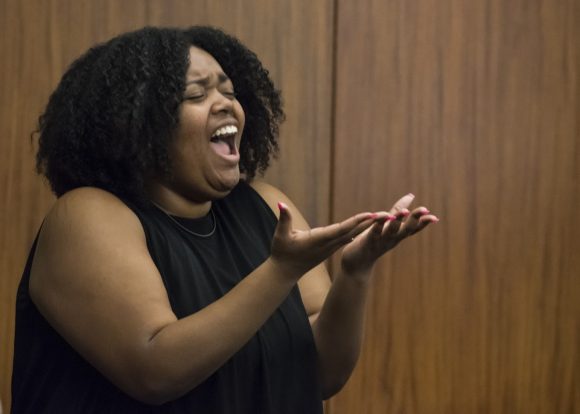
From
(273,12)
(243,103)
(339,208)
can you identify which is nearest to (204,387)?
(243,103)

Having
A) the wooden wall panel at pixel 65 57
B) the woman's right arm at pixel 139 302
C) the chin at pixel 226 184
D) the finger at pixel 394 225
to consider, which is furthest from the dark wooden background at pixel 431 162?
the finger at pixel 394 225

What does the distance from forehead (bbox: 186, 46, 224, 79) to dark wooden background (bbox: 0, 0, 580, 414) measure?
449 millimetres

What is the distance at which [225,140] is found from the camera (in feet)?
5.58

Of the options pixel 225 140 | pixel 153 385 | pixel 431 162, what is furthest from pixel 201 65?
pixel 431 162

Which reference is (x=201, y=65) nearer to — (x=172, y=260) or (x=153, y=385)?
(x=172, y=260)

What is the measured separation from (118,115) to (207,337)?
39 cm

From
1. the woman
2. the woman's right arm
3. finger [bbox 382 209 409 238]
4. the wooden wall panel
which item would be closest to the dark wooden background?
the wooden wall panel

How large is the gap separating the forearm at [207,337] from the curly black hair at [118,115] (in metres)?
0.26

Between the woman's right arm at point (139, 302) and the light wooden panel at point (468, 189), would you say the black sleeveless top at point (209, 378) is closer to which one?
the woman's right arm at point (139, 302)

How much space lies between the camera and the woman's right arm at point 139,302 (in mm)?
1405

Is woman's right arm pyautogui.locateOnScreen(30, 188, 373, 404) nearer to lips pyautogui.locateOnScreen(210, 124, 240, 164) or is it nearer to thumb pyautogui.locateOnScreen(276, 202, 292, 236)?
thumb pyautogui.locateOnScreen(276, 202, 292, 236)

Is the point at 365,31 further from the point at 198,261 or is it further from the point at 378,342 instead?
the point at 198,261

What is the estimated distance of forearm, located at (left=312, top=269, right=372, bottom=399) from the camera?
5.38 ft

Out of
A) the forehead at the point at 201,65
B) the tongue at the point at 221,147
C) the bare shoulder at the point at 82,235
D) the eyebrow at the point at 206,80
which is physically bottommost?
the bare shoulder at the point at 82,235
